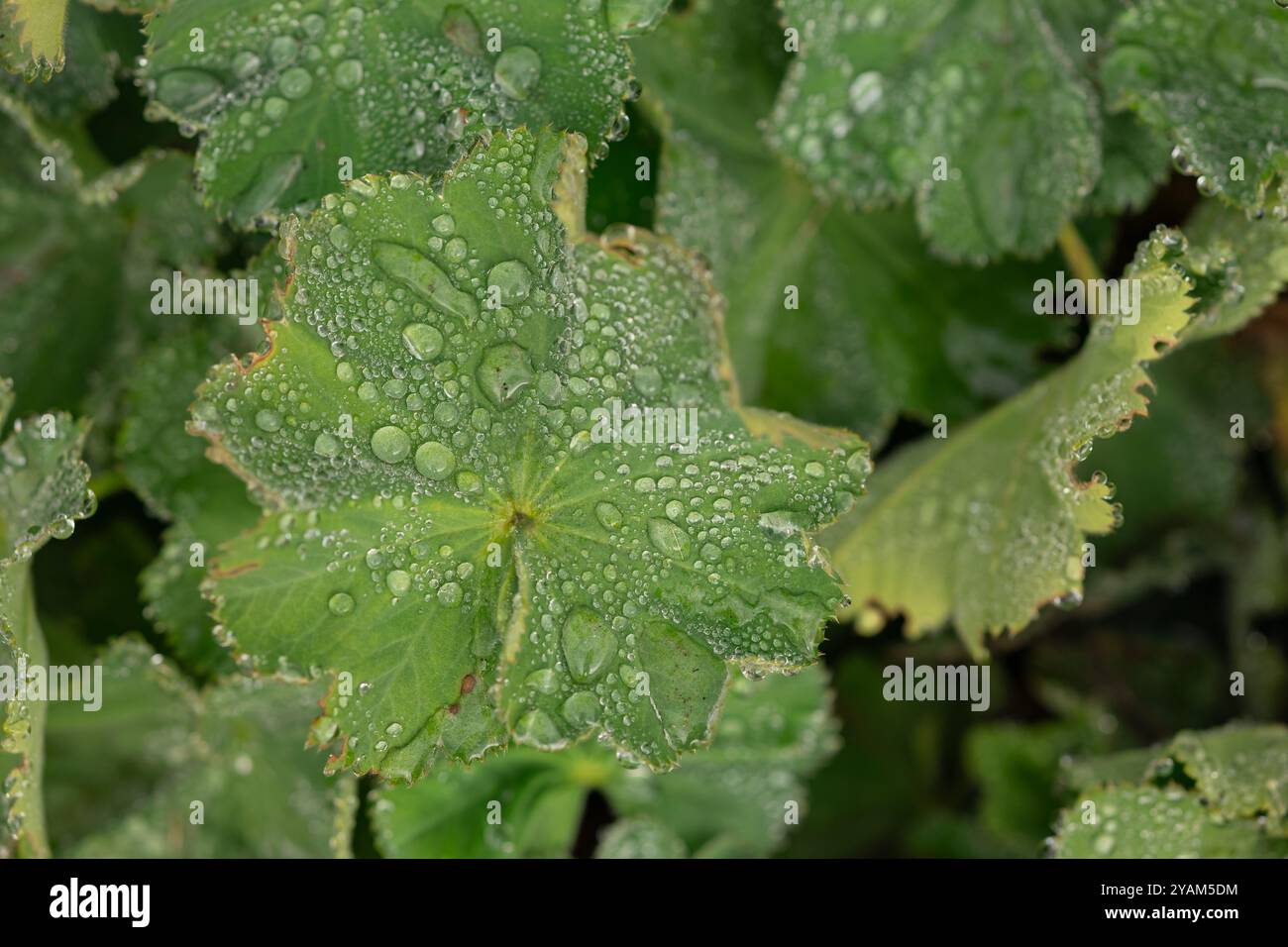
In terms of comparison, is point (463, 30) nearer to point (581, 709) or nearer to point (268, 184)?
point (268, 184)

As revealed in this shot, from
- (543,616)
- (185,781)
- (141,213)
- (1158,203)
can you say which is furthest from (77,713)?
(1158,203)

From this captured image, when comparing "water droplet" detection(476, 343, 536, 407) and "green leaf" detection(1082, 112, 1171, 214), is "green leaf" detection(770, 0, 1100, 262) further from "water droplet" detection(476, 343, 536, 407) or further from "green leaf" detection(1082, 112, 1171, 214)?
"water droplet" detection(476, 343, 536, 407)

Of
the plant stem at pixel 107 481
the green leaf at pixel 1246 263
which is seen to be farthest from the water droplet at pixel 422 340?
the green leaf at pixel 1246 263

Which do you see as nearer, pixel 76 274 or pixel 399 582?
pixel 399 582

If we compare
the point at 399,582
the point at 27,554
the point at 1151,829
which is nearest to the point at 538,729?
the point at 399,582

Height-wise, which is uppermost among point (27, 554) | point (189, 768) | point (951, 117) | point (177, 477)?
point (951, 117)
